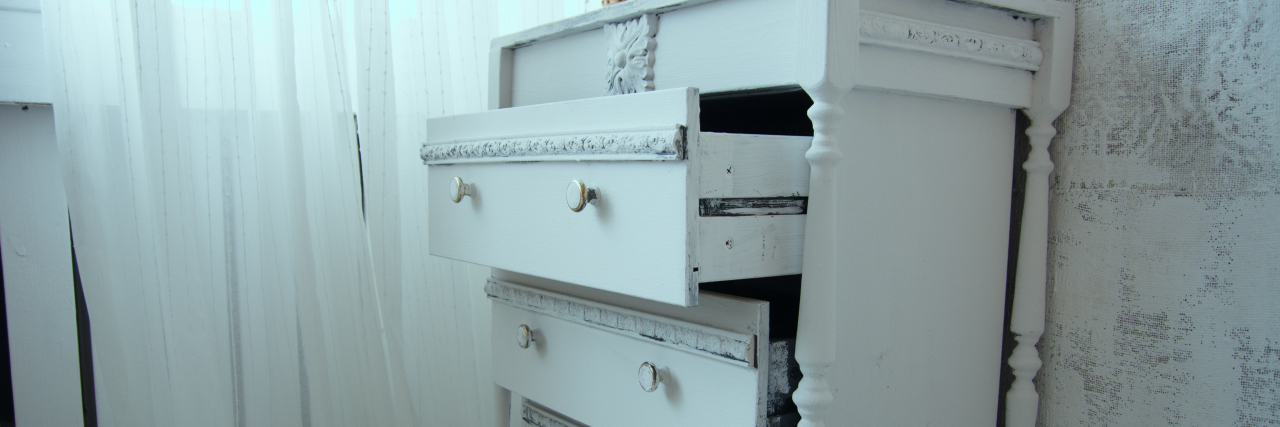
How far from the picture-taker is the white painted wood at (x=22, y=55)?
997 millimetres

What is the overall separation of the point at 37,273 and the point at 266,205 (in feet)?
1.02

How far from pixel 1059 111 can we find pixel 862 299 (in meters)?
0.33

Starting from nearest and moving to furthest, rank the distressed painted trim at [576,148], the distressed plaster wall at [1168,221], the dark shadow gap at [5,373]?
1. the distressed painted trim at [576,148]
2. the distressed plaster wall at [1168,221]
3. the dark shadow gap at [5,373]

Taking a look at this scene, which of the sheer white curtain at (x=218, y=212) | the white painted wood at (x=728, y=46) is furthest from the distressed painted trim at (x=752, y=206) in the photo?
the sheer white curtain at (x=218, y=212)

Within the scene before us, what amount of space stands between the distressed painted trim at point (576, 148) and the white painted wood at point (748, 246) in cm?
7

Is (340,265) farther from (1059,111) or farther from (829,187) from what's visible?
(1059,111)

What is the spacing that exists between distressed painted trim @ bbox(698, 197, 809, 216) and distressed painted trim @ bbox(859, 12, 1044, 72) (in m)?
0.15

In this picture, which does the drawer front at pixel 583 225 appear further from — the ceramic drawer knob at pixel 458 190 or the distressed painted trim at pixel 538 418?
the distressed painted trim at pixel 538 418

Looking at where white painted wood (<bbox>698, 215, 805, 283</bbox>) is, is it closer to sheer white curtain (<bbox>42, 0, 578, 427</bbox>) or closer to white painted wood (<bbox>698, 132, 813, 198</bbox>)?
white painted wood (<bbox>698, 132, 813, 198</bbox>)

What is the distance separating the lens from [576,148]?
688 millimetres

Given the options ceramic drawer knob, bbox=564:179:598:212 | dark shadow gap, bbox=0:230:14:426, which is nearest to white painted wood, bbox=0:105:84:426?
dark shadow gap, bbox=0:230:14:426

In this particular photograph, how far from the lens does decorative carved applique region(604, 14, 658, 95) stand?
80 centimetres

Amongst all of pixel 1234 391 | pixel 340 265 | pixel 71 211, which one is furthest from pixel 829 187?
pixel 71 211

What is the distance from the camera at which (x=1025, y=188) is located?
873mm
